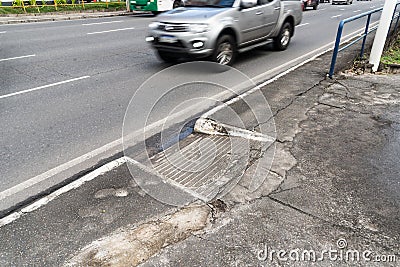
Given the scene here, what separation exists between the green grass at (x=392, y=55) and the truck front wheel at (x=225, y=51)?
13.0 ft

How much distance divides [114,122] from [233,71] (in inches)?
147

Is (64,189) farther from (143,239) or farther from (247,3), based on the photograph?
(247,3)

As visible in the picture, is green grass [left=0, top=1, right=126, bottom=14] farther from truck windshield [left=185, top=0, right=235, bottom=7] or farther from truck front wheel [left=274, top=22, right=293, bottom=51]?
truck front wheel [left=274, top=22, right=293, bottom=51]

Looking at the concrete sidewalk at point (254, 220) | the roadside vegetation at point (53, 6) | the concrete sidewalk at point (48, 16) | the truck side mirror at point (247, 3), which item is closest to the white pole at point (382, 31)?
the truck side mirror at point (247, 3)

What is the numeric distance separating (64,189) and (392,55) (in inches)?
380

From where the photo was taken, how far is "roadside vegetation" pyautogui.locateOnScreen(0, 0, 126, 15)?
19.1 meters

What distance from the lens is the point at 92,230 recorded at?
104 inches

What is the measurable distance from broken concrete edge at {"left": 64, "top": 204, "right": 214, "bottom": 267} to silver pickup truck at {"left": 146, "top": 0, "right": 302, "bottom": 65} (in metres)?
4.76

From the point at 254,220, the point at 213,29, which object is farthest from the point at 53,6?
the point at 254,220

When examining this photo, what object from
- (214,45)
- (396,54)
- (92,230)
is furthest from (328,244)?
(396,54)

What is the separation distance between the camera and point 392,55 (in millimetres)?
9039

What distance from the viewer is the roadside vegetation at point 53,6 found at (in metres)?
19.1

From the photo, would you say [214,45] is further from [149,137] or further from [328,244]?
[328,244]

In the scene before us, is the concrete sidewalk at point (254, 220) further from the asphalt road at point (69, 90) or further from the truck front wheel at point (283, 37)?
the truck front wheel at point (283, 37)
